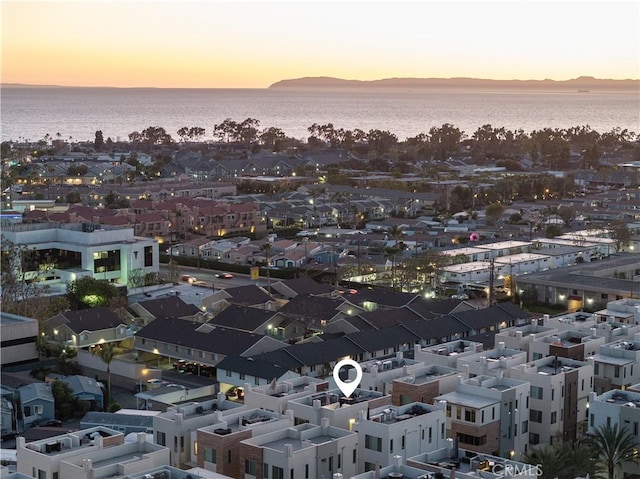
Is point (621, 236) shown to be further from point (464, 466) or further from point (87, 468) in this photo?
point (87, 468)

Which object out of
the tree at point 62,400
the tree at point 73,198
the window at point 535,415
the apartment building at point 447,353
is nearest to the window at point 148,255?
the tree at point 62,400

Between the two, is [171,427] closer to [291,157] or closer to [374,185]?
[374,185]

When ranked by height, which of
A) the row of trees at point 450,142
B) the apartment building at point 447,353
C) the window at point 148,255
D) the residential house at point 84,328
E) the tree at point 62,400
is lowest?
the tree at point 62,400

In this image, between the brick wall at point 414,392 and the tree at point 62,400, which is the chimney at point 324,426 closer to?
the brick wall at point 414,392

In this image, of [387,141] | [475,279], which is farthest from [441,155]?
[475,279]

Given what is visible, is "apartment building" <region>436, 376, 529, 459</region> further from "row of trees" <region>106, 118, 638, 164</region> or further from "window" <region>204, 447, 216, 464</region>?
"row of trees" <region>106, 118, 638, 164</region>
